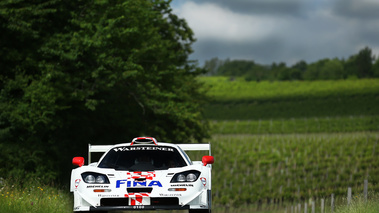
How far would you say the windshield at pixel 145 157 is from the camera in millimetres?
10948

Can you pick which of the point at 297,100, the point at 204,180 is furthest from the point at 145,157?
the point at 297,100

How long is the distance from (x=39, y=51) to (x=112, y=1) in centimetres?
547

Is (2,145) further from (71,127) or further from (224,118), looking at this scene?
(224,118)

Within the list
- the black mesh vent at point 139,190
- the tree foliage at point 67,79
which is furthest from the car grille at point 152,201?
the tree foliage at point 67,79

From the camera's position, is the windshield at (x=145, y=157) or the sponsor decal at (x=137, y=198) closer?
the sponsor decal at (x=137, y=198)

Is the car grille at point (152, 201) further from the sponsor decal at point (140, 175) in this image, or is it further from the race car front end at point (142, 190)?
the sponsor decal at point (140, 175)

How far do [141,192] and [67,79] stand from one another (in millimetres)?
17830

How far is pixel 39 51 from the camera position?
26719mm

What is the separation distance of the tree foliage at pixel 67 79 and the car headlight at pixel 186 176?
52.5 feet

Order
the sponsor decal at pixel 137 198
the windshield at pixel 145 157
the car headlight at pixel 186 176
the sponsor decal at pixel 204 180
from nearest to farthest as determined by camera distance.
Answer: the sponsor decal at pixel 137 198 → the car headlight at pixel 186 176 → the sponsor decal at pixel 204 180 → the windshield at pixel 145 157

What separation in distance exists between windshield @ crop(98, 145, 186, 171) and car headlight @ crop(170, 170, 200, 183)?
Answer: 826 mm

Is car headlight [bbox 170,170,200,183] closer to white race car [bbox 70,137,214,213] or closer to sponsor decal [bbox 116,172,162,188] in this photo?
white race car [bbox 70,137,214,213]

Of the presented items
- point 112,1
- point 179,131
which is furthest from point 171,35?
point 112,1

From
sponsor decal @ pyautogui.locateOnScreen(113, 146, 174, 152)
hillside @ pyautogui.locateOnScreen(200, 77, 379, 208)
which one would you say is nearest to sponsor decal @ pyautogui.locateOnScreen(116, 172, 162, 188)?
sponsor decal @ pyautogui.locateOnScreen(113, 146, 174, 152)
